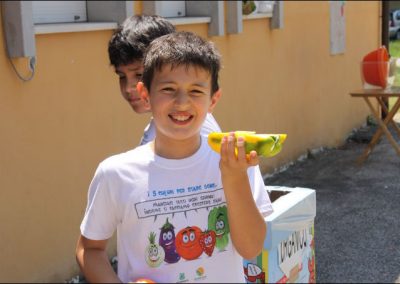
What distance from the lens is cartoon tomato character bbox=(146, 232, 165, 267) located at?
174 cm

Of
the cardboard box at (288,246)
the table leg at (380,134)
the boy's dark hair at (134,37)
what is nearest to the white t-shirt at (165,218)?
the boy's dark hair at (134,37)

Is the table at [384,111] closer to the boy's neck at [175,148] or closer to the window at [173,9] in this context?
the window at [173,9]

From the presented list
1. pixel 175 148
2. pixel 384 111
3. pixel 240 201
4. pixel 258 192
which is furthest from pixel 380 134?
pixel 240 201

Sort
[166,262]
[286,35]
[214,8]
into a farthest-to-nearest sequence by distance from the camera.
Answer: [286,35] < [214,8] < [166,262]

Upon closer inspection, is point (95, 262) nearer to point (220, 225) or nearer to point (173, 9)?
point (220, 225)

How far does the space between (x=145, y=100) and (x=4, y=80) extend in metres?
2.04

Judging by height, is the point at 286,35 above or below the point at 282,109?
above

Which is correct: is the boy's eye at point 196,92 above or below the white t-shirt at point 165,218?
above

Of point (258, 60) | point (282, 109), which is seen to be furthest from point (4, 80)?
point (282, 109)

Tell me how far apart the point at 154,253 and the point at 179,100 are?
349 mm

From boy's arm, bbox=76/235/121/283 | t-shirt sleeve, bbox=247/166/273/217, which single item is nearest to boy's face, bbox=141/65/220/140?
t-shirt sleeve, bbox=247/166/273/217

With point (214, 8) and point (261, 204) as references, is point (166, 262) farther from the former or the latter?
point (214, 8)

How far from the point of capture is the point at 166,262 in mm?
1745

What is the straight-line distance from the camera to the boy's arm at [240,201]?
1.53m
